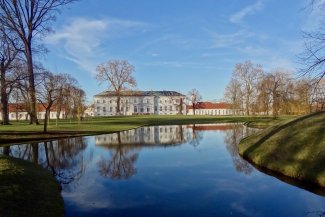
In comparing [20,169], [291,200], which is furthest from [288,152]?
[20,169]

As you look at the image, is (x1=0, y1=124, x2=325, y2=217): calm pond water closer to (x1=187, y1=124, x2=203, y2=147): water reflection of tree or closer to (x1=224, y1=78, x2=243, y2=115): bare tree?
(x1=187, y1=124, x2=203, y2=147): water reflection of tree

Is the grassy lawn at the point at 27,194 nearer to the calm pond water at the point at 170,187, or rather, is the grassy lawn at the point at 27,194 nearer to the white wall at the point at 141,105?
the calm pond water at the point at 170,187

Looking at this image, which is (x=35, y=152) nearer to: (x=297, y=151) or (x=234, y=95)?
(x=297, y=151)

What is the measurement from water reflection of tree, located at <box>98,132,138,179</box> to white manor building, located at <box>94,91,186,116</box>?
4214 inches

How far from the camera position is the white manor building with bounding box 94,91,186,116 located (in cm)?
13030

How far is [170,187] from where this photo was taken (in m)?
12.9

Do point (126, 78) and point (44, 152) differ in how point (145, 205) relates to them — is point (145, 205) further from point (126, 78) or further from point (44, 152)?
point (126, 78)

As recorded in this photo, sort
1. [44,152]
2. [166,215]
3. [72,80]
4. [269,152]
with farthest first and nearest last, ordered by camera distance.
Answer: [72,80] → [44,152] → [269,152] → [166,215]

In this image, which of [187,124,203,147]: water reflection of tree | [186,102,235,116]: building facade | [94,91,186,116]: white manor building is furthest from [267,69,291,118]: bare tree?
[186,102,235,116]: building facade

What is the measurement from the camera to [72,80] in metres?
75.7

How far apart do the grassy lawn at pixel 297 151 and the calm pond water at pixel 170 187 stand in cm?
81

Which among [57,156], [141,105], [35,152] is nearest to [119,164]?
[57,156]

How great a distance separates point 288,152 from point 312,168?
2542 millimetres

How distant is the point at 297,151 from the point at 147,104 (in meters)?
121
